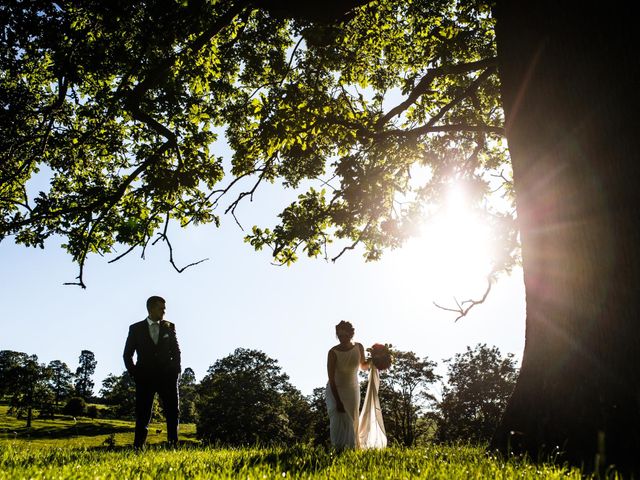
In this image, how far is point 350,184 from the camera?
38.1 feet

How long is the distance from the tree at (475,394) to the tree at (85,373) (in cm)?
13101

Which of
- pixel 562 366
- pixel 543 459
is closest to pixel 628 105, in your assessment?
pixel 562 366

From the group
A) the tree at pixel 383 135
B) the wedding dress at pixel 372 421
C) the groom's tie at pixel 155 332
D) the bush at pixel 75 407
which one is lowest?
the bush at pixel 75 407

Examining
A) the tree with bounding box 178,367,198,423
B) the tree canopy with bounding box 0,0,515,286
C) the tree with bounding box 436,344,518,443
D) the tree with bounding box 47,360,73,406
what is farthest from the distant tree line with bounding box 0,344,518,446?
the tree with bounding box 47,360,73,406

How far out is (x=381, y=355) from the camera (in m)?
8.72

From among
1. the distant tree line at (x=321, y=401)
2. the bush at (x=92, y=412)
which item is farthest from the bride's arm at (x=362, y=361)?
the bush at (x=92, y=412)

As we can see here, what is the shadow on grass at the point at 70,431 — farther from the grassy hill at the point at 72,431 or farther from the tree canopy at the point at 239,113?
the tree canopy at the point at 239,113

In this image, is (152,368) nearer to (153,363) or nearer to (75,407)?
(153,363)

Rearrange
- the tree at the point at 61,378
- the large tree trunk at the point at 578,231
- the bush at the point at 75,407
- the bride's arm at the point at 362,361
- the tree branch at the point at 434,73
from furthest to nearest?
the tree at the point at 61,378
the bush at the point at 75,407
the tree branch at the point at 434,73
the bride's arm at the point at 362,361
the large tree trunk at the point at 578,231

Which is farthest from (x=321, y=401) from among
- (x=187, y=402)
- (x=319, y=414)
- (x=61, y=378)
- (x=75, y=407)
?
(x=61, y=378)

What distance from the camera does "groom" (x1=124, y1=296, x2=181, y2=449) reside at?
717 cm

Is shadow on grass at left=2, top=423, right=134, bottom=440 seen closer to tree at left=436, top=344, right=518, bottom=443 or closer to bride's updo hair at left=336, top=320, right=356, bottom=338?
tree at left=436, top=344, right=518, bottom=443

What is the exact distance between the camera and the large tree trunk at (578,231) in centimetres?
373

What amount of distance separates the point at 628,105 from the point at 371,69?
788 cm
